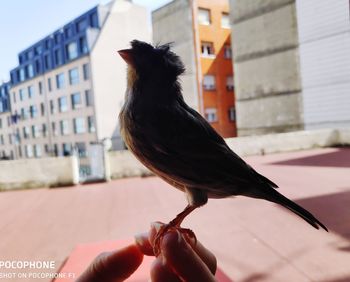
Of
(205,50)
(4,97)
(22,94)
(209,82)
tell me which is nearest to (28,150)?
(22,94)

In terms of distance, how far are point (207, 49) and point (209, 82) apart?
320 centimetres

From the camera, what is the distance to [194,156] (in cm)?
174

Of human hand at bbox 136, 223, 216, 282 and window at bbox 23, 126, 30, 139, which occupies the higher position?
window at bbox 23, 126, 30, 139

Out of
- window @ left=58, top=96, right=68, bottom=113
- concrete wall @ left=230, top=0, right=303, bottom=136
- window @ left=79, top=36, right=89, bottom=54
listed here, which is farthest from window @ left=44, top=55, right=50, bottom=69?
concrete wall @ left=230, top=0, right=303, bottom=136

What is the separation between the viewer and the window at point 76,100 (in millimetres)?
39844

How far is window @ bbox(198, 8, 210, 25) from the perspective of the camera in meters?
28.9

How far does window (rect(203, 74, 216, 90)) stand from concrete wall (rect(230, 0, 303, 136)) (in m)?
3.48

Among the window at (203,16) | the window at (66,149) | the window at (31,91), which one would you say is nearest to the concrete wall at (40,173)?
the window at (203,16)

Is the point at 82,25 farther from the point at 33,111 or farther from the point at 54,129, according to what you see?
the point at 33,111

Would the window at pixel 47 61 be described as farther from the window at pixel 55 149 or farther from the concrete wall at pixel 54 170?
the concrete wall at pixel 54 170

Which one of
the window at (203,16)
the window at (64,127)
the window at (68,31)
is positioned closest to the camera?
the window at (203,16)

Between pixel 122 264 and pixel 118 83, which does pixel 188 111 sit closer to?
pixel 122 264

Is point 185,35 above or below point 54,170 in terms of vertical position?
above

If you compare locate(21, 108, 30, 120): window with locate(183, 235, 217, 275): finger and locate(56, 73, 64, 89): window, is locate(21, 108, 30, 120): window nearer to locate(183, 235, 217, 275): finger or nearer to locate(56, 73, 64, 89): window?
locate(56, 73, 64, 89): window
